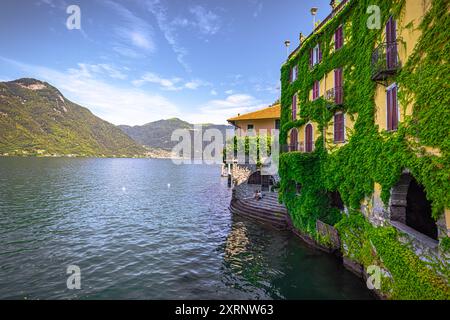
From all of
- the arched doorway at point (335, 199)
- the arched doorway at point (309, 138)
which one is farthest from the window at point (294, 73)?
the arched doorway at point (335, 199)

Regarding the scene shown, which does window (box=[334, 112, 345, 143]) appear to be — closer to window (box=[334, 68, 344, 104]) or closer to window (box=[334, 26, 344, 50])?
window (box=[334, 68, 344, 104])

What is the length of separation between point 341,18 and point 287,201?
14.8 m

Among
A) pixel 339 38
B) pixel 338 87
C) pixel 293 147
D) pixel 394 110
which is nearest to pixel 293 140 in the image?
pixel 293 147

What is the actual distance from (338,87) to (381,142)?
597cm

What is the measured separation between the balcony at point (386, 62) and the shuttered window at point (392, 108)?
757 millimetres

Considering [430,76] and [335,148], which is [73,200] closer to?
[335,148]

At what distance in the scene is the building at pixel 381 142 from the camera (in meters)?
8.15

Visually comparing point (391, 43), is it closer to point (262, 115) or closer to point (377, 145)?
point (377, 145)

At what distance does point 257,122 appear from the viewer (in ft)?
136

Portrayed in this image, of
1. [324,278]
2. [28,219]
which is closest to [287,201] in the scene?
[324,278]

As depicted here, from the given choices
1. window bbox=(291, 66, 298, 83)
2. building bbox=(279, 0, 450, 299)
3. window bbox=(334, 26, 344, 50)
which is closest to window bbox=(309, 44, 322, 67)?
building bbox=(279, 0, 450, 299)

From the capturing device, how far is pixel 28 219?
75.8 ft

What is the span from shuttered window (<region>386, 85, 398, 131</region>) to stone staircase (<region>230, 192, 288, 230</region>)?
44.0ft

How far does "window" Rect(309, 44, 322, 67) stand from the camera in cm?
1865
